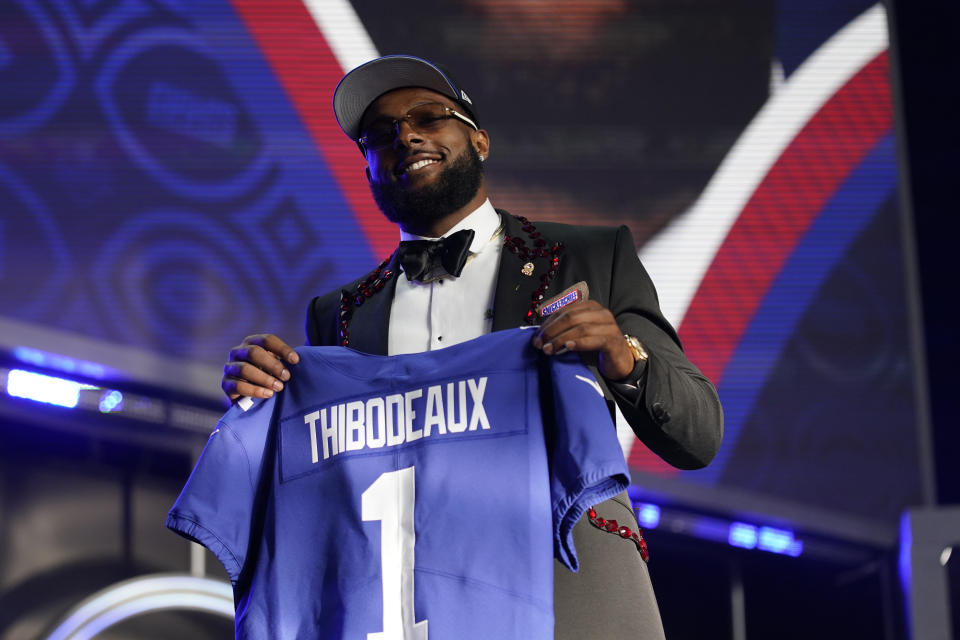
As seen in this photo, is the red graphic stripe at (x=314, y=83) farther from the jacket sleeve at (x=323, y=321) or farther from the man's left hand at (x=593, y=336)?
the man's left hand at (x=593, y=336)

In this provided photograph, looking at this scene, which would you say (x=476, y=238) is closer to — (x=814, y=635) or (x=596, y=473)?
(x=596, y=473)

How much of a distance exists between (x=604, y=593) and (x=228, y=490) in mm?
563

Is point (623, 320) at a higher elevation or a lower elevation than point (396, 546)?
higher

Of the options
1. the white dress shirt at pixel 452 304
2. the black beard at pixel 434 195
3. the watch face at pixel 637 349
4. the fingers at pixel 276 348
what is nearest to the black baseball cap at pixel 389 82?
the black beard at pixel 434 195

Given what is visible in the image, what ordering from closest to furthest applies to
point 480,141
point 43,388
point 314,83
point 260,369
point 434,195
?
point 260,369 → point 434,195 → point 480,141 → point 43,388 → point 314,83

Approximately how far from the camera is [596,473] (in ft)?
Result: 4.38

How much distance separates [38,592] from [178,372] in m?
1.03

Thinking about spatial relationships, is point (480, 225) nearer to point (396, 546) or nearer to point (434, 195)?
point (434, 195)

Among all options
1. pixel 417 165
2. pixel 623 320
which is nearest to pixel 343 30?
pixel 417 165

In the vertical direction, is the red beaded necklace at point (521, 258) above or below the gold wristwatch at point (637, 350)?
above

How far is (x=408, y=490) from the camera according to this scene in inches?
57.1

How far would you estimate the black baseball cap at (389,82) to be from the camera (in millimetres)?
1706

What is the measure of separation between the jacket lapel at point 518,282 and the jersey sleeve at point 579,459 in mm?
166

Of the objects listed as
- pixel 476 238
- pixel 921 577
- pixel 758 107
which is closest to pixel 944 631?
pixel 921 577
